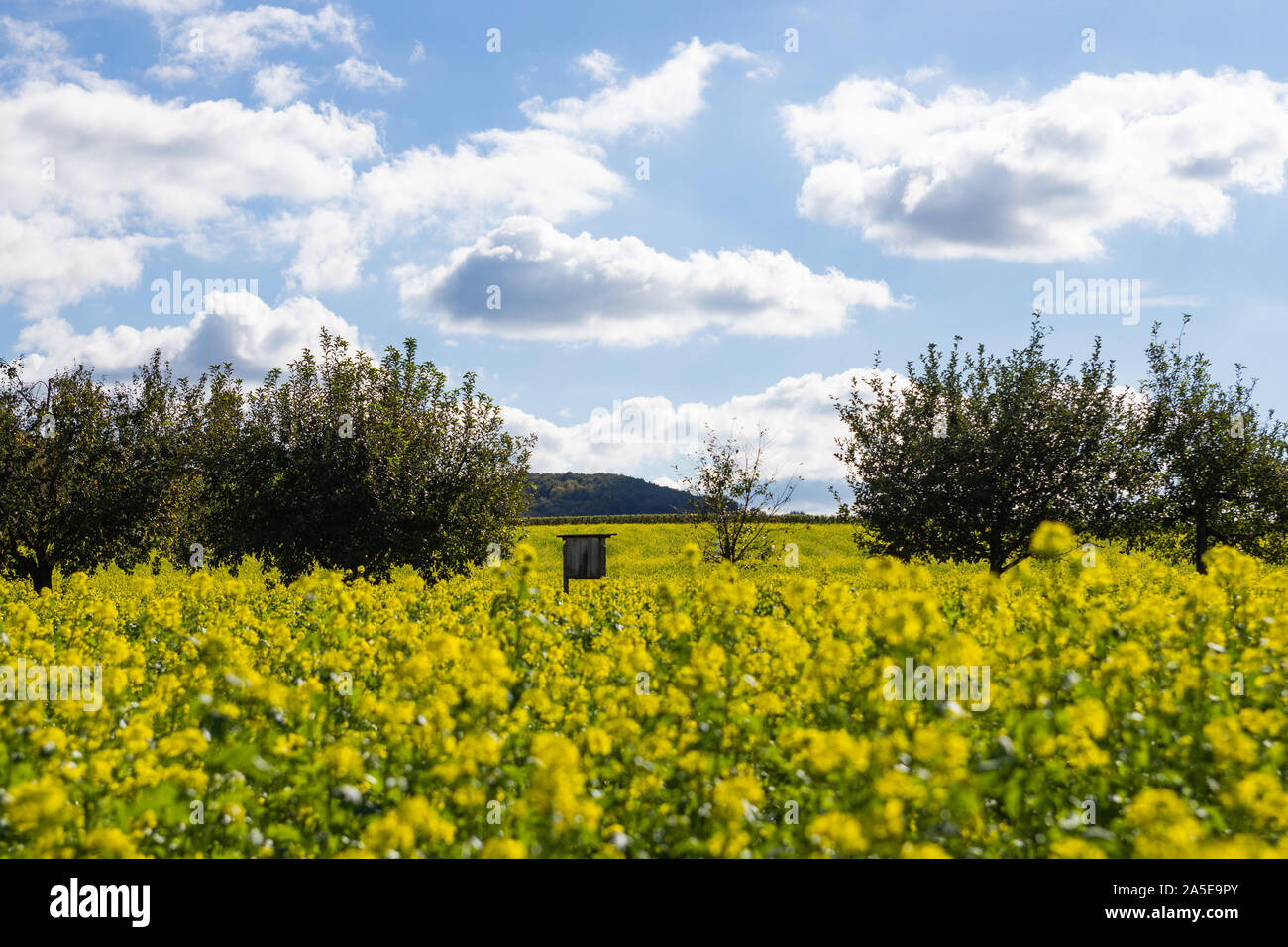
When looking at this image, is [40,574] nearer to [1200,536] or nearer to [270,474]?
[270,474]

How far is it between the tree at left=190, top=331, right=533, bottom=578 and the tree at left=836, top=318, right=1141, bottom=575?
459 inches

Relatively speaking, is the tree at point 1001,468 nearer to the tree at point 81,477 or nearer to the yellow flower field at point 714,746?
the yellow flower field at point 714,746

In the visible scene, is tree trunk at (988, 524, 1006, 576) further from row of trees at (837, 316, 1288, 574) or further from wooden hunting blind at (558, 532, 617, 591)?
wooden hunting blind at (558, 532, 617, 591)

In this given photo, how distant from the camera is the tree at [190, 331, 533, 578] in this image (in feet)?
74.4

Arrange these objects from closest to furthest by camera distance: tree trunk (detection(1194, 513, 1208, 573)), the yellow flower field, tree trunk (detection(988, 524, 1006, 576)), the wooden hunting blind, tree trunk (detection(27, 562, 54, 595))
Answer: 1. the yellow flower field
2. the wooden hunting blind
3. tree trunk (detection(988, 524, 1006, 576))
4. tree trunk (detection(27, 562, 54, 595))
5. tree trunk (detection(1194, 513, 1208, 573))

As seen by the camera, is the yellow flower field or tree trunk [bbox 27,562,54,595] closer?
the yellow flower field

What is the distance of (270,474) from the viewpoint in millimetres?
23234

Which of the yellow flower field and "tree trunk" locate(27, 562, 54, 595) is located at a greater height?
the yellow flower field

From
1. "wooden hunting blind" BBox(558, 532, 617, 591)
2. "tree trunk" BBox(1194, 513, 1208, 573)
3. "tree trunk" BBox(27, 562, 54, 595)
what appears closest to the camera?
"wooden hunting blind" BBox(558, 532, 617, 591)

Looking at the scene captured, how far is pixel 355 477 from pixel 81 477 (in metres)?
10.8

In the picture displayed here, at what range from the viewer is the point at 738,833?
4.03 m

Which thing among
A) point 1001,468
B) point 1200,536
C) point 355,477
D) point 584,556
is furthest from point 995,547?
point 355,477

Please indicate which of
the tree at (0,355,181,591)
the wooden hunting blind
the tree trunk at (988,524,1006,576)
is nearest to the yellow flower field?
the wooden hunting blind
